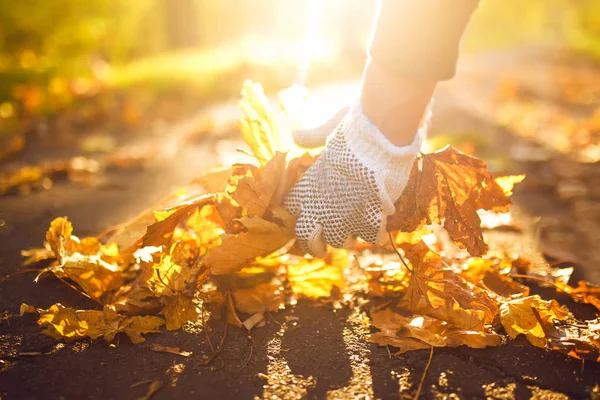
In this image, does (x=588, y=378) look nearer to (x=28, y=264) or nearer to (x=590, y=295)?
(x=590, y=295)

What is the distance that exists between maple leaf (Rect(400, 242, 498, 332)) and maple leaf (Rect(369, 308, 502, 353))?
2 cm

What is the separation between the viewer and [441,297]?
1.43m

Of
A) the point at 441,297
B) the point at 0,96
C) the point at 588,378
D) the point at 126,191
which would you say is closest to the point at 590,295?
the point at 588,378

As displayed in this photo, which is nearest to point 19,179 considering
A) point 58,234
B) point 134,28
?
point 58,234

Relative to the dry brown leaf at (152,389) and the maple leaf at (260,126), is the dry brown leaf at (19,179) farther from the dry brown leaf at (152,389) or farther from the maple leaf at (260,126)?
the dry brown leaf at (152,389)

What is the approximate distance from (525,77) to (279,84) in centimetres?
543

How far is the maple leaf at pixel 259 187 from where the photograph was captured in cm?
147

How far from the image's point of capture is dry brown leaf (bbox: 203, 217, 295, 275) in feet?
Answer: 4.75

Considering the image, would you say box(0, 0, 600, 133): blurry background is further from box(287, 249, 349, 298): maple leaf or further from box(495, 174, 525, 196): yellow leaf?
box(495, 174, 525, 196): yellow leaf

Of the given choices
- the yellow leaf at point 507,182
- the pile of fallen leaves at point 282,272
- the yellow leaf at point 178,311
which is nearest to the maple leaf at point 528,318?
the pile of fallen leaves at point 282,272

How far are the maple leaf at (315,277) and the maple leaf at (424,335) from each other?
258 millimetres

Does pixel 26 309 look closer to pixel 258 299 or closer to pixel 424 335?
pixel 258 299

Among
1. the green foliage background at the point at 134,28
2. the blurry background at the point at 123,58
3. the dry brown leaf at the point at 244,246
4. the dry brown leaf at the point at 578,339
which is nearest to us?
the dry brown leaf at the point at 578,339

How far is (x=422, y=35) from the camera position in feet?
4.62
